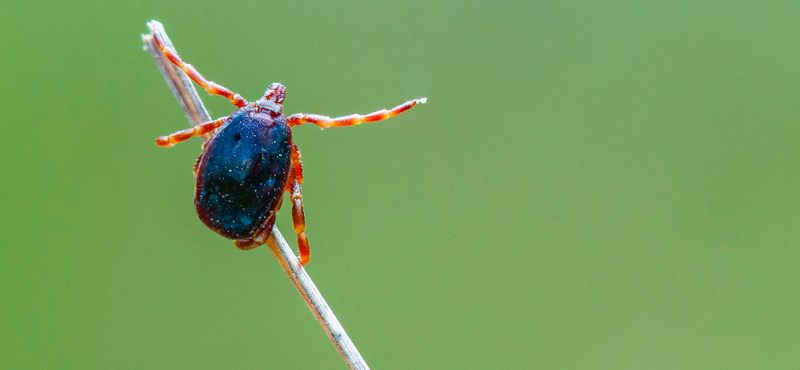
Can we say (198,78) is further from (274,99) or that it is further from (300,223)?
(300,223)

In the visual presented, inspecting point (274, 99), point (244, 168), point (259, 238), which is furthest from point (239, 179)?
point (274, 99)

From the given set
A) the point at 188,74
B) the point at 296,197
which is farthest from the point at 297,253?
the point at 188,74

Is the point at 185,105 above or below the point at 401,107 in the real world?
above

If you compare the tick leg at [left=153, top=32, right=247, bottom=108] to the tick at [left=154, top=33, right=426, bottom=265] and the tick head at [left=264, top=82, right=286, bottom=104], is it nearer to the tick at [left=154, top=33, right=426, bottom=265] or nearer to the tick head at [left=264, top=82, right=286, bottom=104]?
the tick at [left=154, top=33, right=426, bottom=265]

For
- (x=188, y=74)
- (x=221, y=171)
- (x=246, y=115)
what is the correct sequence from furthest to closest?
(x=188, y=74), (x=246, y=115), (x=221, y=171)

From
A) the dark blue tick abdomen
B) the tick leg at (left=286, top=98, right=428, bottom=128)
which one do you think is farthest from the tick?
the tick leg at (left=286, top=98, right=428, bottom=128)

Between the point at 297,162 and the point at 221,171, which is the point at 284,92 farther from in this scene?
the point at 221,171
